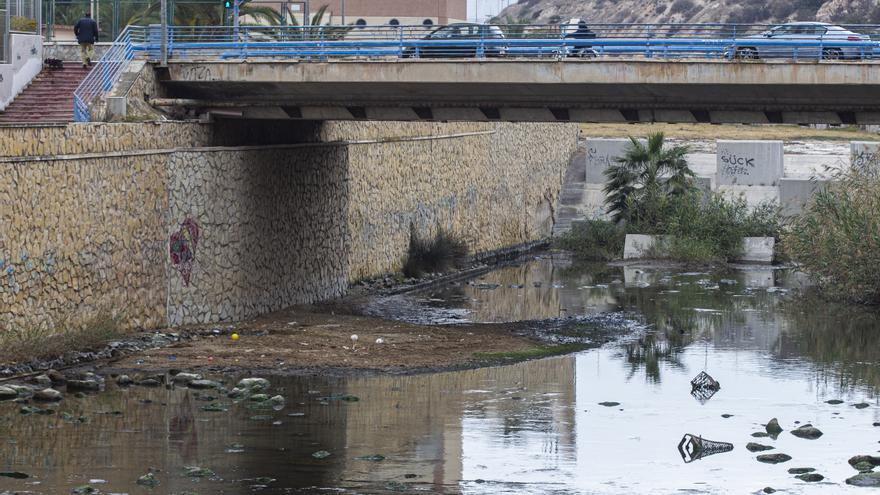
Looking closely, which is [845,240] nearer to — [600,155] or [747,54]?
[747,54]

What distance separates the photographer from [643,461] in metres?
19.8

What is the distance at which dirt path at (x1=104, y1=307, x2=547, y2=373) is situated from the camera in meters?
26.5

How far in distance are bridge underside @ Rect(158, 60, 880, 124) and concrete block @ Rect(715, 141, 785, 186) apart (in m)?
22.4

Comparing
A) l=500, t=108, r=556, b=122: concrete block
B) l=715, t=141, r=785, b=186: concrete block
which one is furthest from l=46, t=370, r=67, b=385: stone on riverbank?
l=715, t=141, r=785, b=186: concrete block

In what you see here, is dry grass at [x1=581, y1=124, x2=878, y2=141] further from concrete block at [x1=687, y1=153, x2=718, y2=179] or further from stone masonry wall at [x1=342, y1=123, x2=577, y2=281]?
stone masonry wall at [x1=342, y1=123, x2=577, y2=281]

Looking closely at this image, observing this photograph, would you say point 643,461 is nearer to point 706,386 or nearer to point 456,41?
point 706,386

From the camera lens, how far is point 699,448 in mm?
20375

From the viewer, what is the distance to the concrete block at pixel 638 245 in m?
46.2

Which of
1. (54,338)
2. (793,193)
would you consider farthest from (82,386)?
(793,193)

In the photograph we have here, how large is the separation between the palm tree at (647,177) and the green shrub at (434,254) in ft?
19.1

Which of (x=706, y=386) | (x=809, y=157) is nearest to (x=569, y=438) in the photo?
(x=706, y=386)

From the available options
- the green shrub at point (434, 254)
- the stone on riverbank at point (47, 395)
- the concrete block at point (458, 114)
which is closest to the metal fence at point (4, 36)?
the concrete block at point (458, 114)

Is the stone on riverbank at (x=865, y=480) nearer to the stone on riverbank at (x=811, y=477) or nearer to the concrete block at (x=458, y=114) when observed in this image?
the stone on riverbank at (x=811, y=477)

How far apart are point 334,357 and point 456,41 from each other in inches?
270
